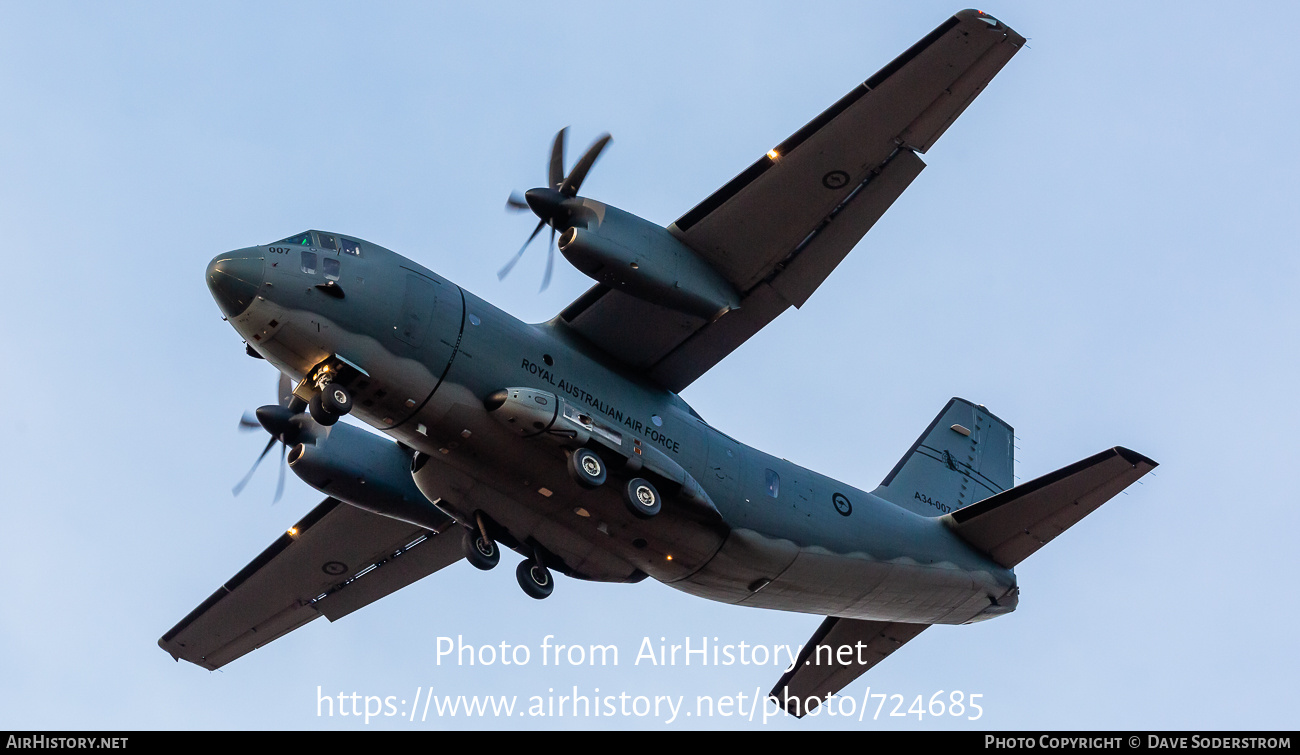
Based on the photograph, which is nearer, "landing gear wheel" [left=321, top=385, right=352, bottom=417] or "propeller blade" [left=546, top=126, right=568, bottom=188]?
"landing gear wheel" [left=321, top=385, right=352, bottom=417]

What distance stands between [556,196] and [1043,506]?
906 centimetres

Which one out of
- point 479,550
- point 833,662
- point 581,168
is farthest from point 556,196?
point 833,662

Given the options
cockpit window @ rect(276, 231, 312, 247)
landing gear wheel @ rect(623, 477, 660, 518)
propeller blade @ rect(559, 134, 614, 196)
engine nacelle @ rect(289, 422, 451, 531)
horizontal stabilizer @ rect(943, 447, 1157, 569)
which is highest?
propeller blade @ rect(559, 134, 614, 196)

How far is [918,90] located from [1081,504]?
6.91 metres

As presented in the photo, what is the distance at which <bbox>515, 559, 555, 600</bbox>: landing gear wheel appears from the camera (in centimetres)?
1852

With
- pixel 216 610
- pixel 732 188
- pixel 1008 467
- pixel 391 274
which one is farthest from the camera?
pixel 1008 467

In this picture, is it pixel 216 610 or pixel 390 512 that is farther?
pixel 216 610

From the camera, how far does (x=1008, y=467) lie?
25.0 metres

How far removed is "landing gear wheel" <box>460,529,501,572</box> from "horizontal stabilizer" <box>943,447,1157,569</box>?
24.4 feet

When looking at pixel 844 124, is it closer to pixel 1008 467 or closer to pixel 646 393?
pixel 646 393

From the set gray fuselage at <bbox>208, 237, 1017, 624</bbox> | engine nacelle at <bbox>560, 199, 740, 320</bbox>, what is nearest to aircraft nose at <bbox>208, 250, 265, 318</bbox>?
gray fuselage at <bbox>208, 237, 1017, 624</bbox>

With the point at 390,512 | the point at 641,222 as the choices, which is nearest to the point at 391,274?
the point at 641,222

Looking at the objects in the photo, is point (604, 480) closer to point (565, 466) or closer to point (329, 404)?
point (565, 466)

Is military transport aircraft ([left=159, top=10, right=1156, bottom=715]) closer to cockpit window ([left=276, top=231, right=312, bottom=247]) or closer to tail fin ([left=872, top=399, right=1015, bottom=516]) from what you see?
cockpit window ([left=276, top=231, right=312, bottom=247])
